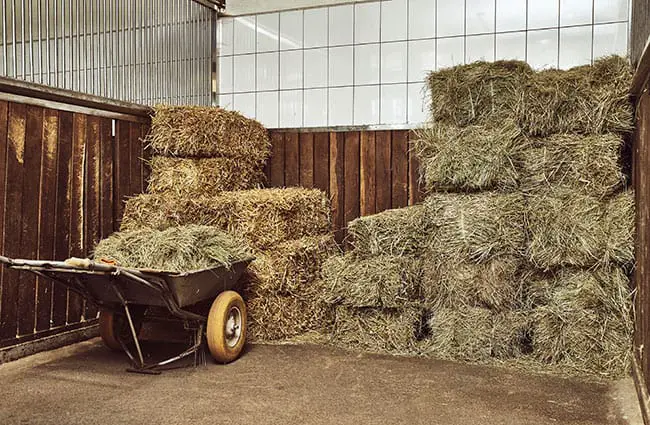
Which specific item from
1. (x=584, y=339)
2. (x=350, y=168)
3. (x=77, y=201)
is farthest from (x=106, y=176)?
(x=584, y=339)

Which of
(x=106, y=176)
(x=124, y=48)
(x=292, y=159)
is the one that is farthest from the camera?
(x=292, y=159)

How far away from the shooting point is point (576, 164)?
3938 millimetres

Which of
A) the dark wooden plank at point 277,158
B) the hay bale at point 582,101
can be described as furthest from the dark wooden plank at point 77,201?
the hay bale at point 582,101

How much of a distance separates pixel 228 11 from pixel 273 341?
3.30m

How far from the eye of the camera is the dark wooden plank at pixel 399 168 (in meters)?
5.32

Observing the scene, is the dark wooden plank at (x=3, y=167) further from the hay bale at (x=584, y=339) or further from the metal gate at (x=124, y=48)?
the hay bale at (x=584, y=339)

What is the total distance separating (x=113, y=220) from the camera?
4895mm

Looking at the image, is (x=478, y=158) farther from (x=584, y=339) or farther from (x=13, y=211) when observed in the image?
(x=13, y=211)

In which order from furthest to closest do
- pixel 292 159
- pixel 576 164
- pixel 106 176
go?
pixel 292 159 < pixel 106 176 < pixel 576 164

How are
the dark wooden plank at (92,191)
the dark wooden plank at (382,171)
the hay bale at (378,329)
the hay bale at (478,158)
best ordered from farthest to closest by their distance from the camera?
the dark wooden plank at (382,171), the dark wooden plank at (92,191), the hay bale at (378,329), the hay bale at (478,158)

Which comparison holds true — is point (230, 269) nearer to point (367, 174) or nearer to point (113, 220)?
point (113, 220)

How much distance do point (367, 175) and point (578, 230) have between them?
2031 mm

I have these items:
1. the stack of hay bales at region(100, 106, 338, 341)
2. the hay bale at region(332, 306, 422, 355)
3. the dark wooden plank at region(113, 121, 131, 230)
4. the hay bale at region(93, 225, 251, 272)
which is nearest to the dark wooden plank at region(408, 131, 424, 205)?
the stack of hay bales at region(100, 106, 338, 341)

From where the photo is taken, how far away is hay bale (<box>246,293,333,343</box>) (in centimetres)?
456
